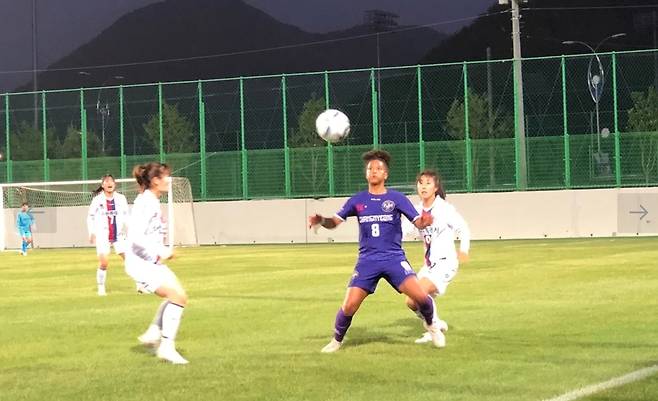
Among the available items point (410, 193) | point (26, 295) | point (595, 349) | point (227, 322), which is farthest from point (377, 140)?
point (595, 349)

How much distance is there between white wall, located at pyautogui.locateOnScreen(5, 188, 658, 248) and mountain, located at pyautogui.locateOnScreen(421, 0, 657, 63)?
60.5m

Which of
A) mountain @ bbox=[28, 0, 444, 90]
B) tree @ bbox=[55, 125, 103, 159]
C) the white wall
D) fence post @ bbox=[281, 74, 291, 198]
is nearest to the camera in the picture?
the white wall

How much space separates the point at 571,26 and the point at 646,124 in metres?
65.8

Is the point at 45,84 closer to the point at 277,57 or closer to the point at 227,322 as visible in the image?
the point at 277,57

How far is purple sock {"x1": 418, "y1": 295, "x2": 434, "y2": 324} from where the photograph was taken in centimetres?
1159

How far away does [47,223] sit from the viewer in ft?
171

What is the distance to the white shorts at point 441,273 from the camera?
12.8 meters

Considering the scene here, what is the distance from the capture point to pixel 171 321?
11.2 meters

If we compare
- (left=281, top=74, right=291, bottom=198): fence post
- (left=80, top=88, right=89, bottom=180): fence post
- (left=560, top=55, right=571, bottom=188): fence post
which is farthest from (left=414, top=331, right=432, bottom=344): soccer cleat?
(left=80, top=88, right=89, bottom=180): fence post

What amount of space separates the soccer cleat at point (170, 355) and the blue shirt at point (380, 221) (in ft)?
6.79

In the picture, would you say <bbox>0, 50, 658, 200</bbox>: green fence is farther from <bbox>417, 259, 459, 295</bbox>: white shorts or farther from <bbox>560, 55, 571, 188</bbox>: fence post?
<bbox>417, 259, 459, 295</bbox>: white shorts

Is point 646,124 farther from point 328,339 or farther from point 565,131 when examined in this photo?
point 328,339

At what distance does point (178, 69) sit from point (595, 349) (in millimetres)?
127663

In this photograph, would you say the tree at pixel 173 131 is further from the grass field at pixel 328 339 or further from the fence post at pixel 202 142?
the grass field at pixel 328 339
